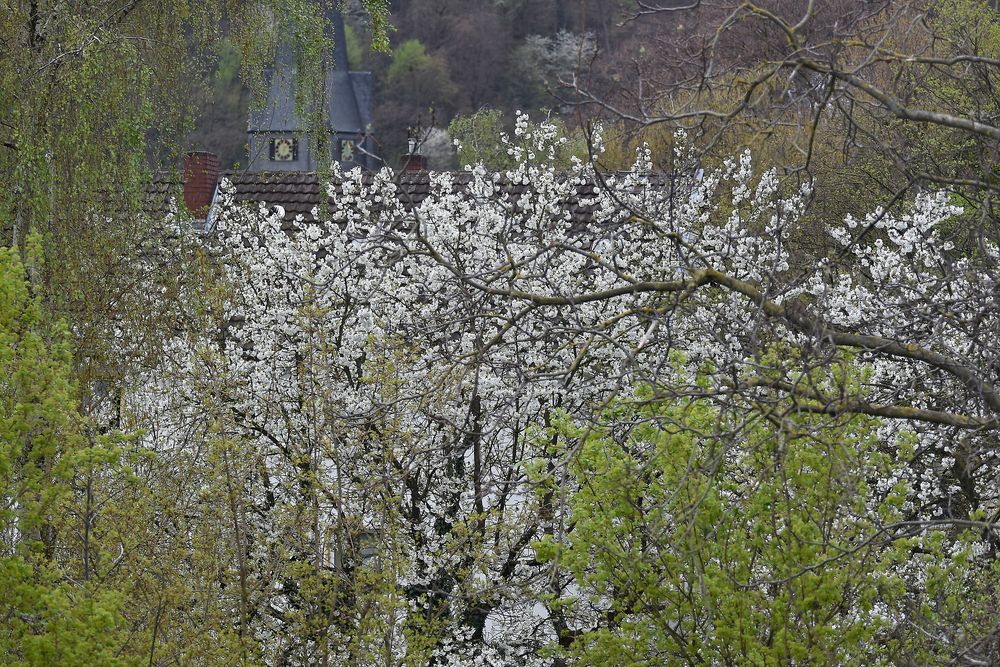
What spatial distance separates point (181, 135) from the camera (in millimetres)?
8094

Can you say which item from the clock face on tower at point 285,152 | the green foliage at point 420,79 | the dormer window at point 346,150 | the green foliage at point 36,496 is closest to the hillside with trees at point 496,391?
the green foliage at point 36,496

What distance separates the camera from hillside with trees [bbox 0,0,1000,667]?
4.22m

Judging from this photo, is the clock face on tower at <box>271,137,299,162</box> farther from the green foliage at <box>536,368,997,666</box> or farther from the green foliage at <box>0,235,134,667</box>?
the green foliage at <box>536,368,997,666</box>

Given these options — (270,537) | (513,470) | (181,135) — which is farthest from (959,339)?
(181,135)

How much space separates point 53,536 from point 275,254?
352 centimetres

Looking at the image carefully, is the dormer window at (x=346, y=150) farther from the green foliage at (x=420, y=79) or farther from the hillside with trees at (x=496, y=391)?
the hillside with trees at (x=496, y=391)

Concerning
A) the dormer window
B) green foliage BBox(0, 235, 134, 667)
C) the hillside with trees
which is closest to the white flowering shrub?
the hillside with trees

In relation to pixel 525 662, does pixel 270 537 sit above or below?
above

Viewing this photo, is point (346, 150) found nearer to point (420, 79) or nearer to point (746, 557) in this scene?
point (420, 79)

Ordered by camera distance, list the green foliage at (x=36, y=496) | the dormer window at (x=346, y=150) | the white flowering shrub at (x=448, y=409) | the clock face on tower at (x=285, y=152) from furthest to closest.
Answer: the dormer window at (x=346, y=150), the clock face on tower at (x=285, y=152), the white flowering shrub at (x=448, y=409), the green foliage at (x=36, y=496)

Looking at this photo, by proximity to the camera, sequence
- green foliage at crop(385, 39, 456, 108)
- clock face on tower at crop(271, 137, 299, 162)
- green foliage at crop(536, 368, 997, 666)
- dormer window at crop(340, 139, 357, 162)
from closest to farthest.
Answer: green foliage at crop(536, 368, 997, 666) < clock face on tower at crop(271, 137, 299, 162) < dormer window at crop(340, 139, 357, 162) < green foliage at crop(385, 39, 456, 108)

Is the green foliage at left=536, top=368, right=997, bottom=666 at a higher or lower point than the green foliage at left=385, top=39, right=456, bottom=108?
lower

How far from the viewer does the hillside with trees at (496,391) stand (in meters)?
4.22

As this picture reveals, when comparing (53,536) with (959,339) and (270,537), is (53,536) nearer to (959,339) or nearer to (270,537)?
(270,537)
